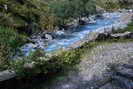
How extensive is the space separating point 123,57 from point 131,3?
55.9 metres

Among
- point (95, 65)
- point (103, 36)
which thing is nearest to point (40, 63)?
point (95, 65)

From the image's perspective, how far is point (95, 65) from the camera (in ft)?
35.1

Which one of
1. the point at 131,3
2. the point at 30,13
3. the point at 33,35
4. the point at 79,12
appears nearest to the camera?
the point at 33,35

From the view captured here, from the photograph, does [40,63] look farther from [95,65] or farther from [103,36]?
[103,36]

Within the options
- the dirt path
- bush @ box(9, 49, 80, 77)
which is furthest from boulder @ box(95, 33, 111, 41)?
bush @ box(9, 49, 80, 77)

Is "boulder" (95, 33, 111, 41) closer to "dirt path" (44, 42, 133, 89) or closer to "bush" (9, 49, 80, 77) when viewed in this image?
"dirt path" (44, 42, 133, 89)

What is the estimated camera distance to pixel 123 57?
1117 centimetres

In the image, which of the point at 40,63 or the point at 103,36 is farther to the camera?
the point at 103,36

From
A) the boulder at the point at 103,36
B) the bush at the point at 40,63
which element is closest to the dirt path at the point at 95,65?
the bush at the point at 40,63

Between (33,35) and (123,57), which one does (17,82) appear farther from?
(33,35)

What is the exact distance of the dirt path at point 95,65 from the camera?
363 inches

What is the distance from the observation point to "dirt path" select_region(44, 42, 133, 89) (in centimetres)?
922

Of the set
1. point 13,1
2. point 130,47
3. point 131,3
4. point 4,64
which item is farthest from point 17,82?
point 131,3

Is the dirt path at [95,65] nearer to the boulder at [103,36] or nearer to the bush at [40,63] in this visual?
the bush at [40,63]
